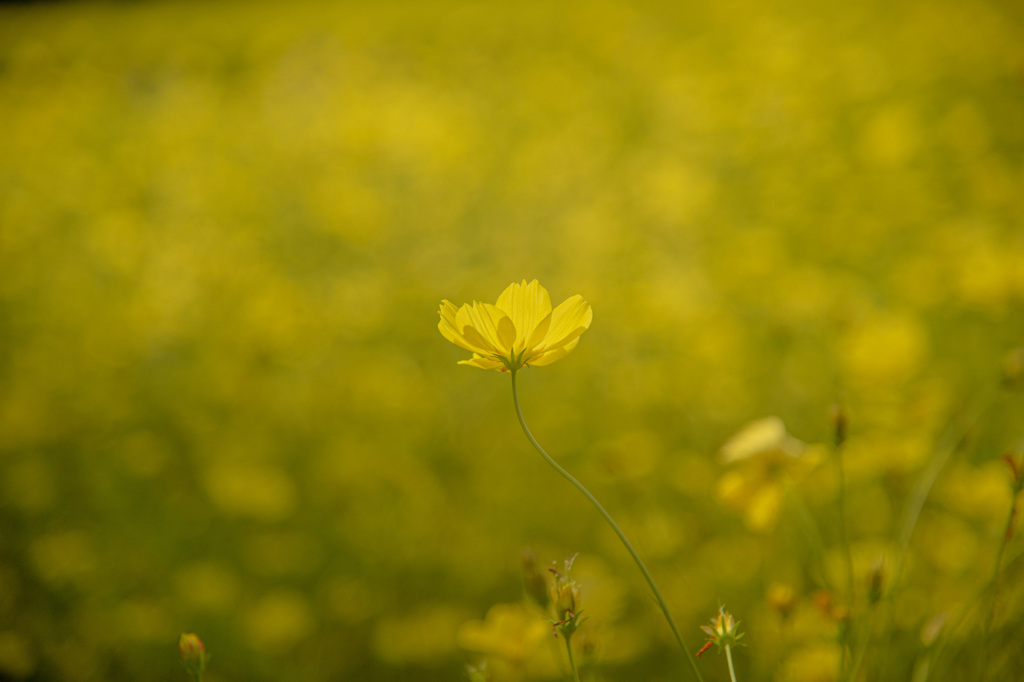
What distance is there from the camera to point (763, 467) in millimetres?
597

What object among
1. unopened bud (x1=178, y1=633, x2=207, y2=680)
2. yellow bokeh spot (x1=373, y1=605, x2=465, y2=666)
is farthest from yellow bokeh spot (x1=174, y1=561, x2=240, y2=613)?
unopened bud (x1=178, y1=633, x2=207, y2=680)

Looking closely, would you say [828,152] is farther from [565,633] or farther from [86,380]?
[86,380]

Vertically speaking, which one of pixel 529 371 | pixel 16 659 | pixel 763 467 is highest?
pixel 529 371

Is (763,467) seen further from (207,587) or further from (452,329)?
(207,587)

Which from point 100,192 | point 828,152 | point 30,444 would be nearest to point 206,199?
point 100,192

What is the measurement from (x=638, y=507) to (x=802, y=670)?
497 millimetres

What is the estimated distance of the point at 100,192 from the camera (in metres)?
2.71

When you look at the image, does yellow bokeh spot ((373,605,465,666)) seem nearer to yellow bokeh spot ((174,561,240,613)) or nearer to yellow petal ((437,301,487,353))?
yellow bokeh spot ((174,561,240,613))

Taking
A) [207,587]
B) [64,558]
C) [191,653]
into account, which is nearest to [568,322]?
[191,653]

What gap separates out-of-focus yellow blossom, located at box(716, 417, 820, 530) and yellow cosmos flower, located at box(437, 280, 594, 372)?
0.86ft

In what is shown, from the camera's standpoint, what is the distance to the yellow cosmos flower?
1.37ft

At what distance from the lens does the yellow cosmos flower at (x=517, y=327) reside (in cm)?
42

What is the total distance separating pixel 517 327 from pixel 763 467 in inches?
A: 13.0

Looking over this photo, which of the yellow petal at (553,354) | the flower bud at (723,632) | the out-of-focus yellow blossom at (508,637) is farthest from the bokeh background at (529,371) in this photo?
the yellow petal at (553,354)
